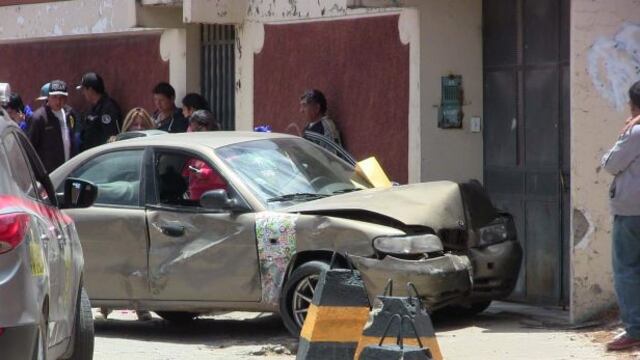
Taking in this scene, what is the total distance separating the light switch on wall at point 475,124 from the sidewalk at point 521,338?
1.90m

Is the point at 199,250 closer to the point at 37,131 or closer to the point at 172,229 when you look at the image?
the point at 172,229

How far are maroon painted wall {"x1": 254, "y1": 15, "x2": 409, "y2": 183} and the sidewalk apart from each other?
235 cm

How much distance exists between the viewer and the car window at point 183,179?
1085cm

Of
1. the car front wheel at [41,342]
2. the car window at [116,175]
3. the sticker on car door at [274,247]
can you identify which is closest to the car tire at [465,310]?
the sticker on car door at [274,247]

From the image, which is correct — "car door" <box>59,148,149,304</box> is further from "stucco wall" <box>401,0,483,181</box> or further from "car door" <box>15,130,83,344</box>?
"stucco wall" <box>401,0,483,181</box>

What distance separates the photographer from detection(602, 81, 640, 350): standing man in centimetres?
933

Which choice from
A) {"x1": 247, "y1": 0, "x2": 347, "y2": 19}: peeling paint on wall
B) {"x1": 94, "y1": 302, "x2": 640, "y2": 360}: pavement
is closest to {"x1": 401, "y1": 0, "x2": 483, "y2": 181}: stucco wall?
{"x1": 247, "y1": 0, "x2": 347, "y2": 19}: peeling paint on wall

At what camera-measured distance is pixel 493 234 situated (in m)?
10.8

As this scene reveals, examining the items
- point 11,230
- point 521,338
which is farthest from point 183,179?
point 11,230

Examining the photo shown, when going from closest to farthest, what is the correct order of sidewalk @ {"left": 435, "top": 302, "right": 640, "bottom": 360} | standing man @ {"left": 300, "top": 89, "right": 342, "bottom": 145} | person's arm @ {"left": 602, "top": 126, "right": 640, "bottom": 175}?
person's arm @ {"left": 602, "top": 126, "right": 640, "bottom": 175}, sidewalk @ {"left": 435, "top": 302, "right": 640, "bottom": 360}, standing man @ {"left": 300, "top": 89, "right": 342, "bottom": 145}

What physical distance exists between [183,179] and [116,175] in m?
0.53

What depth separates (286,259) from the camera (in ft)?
33.4

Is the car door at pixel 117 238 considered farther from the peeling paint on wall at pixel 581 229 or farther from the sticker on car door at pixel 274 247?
the peeling paint on wall at pixel 581 229

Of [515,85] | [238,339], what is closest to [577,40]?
[515,85]
